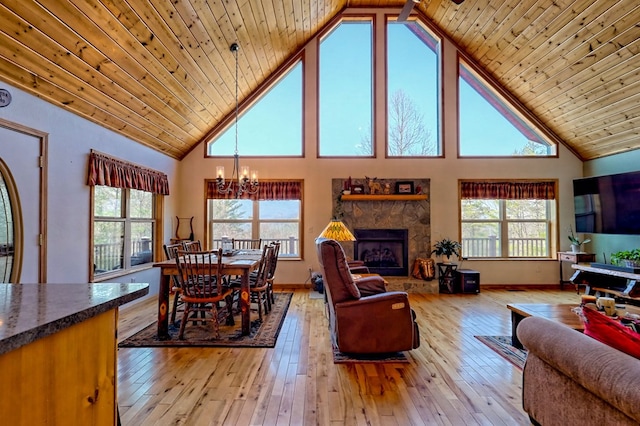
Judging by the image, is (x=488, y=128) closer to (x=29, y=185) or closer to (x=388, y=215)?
(x=388, y=215)

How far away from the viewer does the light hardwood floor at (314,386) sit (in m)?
2.19

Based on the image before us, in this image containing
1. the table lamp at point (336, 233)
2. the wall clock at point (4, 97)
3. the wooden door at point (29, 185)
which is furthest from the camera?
the table lamp at point (336, 233)

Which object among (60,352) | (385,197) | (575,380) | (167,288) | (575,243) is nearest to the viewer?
(60,352)

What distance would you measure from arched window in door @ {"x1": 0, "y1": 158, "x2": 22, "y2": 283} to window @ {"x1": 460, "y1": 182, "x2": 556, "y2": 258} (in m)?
6.58

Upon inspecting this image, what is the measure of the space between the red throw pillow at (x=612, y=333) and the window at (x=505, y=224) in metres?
5.12

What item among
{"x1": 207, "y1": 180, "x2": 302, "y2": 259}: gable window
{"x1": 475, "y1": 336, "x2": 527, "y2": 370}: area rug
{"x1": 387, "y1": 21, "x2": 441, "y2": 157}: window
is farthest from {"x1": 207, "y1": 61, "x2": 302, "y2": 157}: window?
{"x1": 475, "y1": 336, "x2": 527, "y2": 370}: area rug

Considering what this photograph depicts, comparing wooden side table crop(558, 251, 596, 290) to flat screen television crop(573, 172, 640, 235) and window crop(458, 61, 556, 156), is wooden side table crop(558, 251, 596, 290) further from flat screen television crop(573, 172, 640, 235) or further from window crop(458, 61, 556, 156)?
window crop(458, 61, 556, 156)

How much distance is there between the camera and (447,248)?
6.24 metres

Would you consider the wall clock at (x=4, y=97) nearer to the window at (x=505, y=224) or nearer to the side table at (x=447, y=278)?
the side table at (x=447, y=278)

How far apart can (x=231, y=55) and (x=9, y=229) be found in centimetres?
338

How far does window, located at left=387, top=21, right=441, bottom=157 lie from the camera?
6.66 m

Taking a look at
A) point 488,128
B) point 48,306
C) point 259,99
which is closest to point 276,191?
point 259,99

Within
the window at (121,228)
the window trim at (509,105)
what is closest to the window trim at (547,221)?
the window trim at (509,105)

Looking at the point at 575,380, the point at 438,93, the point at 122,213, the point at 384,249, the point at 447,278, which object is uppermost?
the point at 438,93
